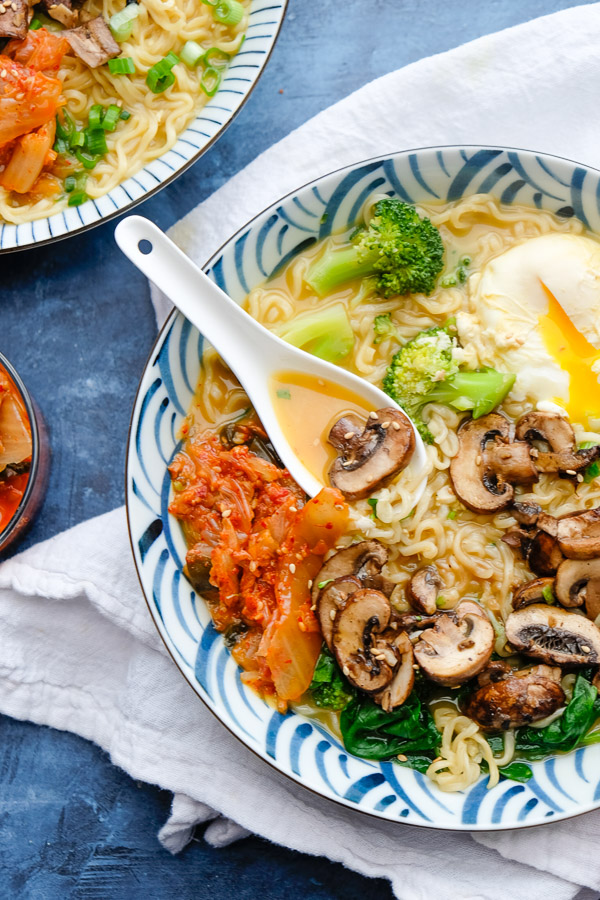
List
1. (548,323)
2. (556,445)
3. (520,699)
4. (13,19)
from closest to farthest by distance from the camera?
(520,699) → (556,445) → (548,323) → (13,19)

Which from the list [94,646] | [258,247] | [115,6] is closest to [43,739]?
[94,646]

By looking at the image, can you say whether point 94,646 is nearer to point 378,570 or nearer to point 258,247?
point 378,570

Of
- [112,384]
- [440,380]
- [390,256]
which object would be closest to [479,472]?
[440,380]

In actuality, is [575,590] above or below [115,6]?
below

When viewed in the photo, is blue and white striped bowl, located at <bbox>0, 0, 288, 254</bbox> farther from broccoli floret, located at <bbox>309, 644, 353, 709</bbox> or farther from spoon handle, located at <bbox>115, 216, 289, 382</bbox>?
broccoli floret, located at <bbox>309, 644, 353, 709</bbox>

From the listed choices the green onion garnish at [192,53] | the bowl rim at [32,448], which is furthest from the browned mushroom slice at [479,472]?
the green onion garnish at [192,53]

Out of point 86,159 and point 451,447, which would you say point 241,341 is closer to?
point 451,447
